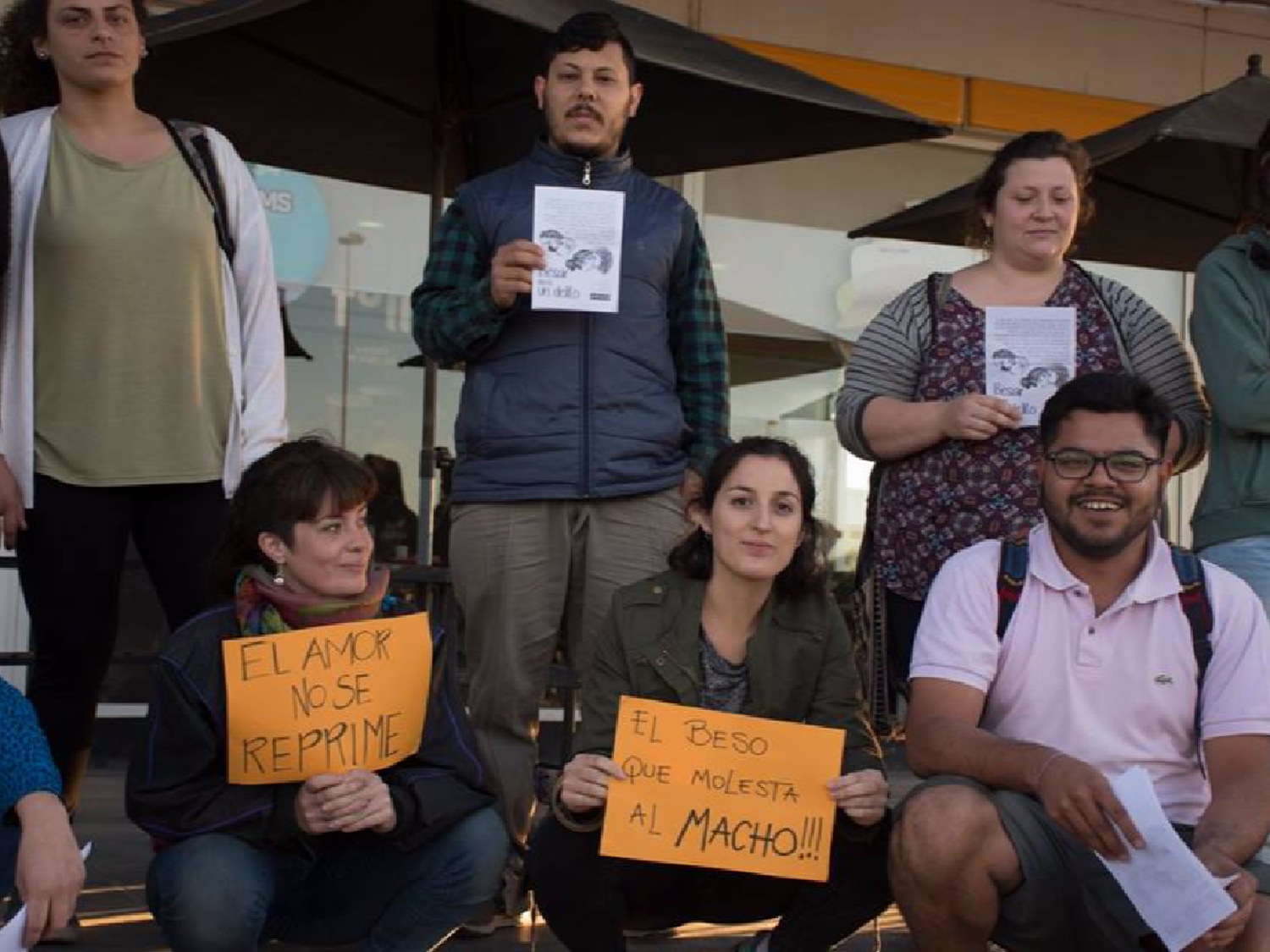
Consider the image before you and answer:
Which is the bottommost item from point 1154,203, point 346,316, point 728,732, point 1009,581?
point 728,732

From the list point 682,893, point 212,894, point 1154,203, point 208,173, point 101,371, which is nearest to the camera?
point 212,894

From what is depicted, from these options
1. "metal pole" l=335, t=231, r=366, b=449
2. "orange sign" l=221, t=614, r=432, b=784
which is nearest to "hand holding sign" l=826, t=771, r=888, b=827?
"orange sign" l=221, t=614, r=432, b=784

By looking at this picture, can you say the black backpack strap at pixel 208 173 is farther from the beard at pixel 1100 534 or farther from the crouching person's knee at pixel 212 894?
the beard at pixel 1100 534

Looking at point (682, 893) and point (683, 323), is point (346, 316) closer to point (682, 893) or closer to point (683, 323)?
point (683, 323)

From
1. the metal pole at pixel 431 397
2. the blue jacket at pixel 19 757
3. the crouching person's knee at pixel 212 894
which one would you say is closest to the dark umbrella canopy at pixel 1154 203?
the metal pole at pixel 431 397

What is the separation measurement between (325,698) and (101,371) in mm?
920

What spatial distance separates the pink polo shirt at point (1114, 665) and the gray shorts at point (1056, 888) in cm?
16

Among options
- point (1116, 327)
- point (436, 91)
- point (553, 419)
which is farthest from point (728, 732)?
point (436, 91)

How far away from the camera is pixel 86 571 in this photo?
12.3ft

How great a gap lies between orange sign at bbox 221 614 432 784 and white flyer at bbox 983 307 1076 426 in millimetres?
1472

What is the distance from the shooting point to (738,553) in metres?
3.68

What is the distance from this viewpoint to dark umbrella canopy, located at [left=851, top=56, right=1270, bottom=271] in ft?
19.4

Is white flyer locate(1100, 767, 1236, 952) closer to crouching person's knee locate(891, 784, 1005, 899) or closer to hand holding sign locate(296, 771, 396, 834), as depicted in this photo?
crouching person's knee locate(891, 784, 1005, 899)

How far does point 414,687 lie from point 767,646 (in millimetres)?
729
